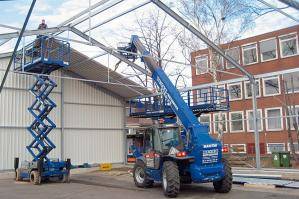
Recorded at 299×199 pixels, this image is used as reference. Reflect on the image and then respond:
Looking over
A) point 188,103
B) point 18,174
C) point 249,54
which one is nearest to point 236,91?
point 249,54

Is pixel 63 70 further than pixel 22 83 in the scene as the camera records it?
Yes

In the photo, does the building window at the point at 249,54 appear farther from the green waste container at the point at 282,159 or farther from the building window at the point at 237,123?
the green waste container at the point at 282,159

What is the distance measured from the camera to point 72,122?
2578 centimetres

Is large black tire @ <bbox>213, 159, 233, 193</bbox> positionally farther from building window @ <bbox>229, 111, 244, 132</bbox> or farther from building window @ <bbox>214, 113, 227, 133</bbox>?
building window @ <bbox>229, 111, 244, 132</bbox>

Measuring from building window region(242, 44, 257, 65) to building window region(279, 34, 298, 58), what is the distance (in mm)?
2791

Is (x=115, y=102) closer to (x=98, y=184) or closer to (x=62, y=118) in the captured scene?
(x=62, y=118)

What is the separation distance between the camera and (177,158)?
44.5 ft

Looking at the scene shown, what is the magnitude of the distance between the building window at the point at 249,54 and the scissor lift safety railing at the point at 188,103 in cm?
1735

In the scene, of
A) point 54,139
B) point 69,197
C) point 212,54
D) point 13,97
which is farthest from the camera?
point 212,54

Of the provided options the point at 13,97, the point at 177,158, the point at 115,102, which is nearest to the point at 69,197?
the point at 177,158

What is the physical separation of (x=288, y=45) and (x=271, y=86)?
3.95 meters

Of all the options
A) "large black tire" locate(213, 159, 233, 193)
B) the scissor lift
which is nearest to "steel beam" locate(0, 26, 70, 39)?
the scissor lift

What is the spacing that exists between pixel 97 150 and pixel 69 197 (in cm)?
1250

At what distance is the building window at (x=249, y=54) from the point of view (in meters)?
39.0
